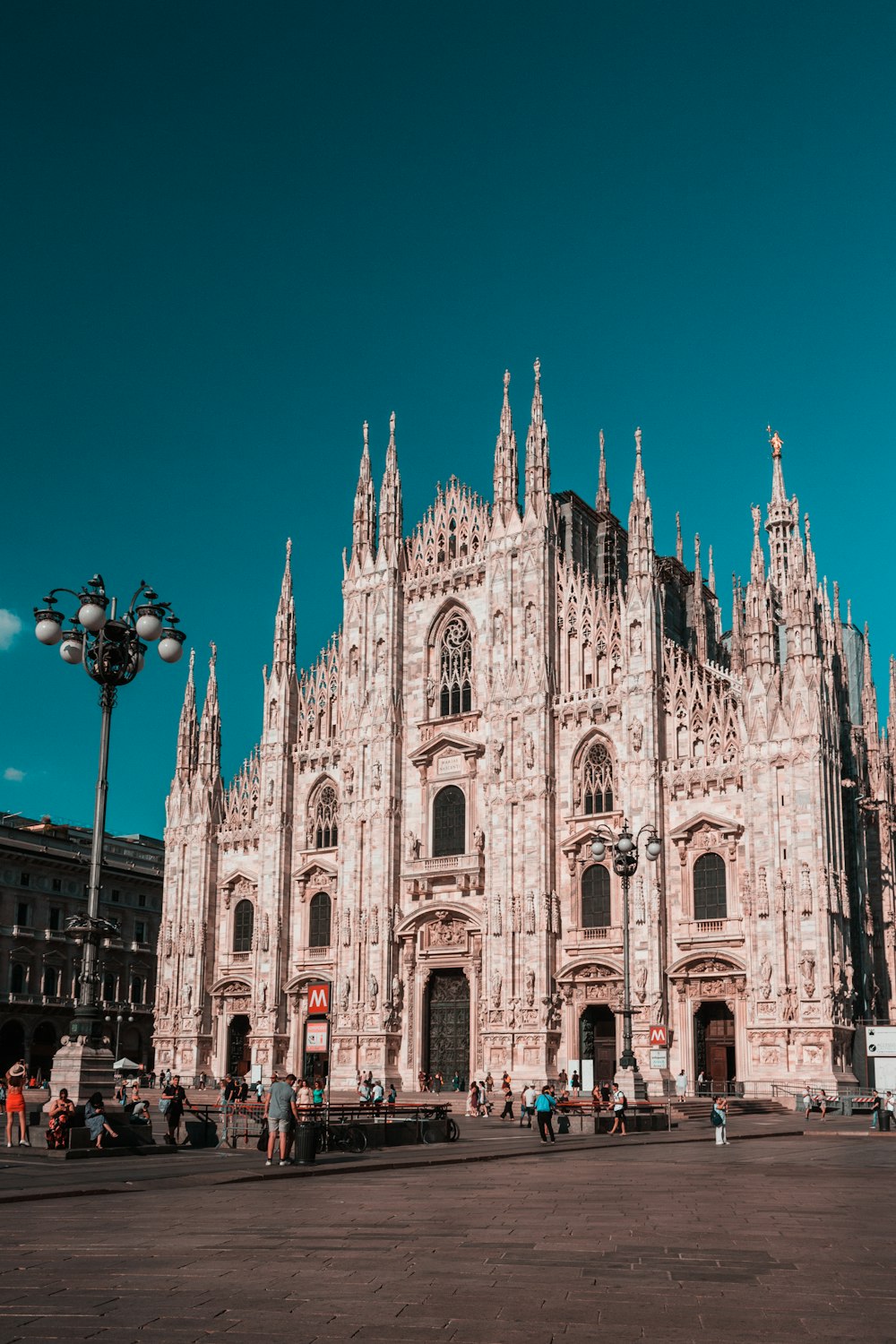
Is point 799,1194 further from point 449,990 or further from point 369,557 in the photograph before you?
point 369,557

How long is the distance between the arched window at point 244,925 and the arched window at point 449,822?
9.90 meters

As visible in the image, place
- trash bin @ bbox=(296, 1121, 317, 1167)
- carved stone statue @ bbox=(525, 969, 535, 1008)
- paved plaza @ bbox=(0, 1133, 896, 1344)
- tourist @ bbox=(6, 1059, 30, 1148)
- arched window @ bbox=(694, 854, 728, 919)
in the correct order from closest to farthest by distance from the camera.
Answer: paved plaza @ bbox=(0, 1133, 896, 1344) < trash bin @ bbox=(296, 1121, 317, 1167) < tourist @ bbox=(6, 1059, 30, 1148) < arched window @ bbox=(694, 854, 728, 919) < carved stone statue @ bbox=(525, 969, 535, 1008)

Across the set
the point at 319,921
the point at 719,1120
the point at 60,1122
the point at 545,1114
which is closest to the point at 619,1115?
the point at 719,1120

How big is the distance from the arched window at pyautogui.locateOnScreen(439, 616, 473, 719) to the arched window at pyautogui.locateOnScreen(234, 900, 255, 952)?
1243cm

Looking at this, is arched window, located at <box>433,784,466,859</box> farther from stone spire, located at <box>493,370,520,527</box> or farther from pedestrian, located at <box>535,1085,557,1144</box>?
pedestrian, located at <box>535,1085,557,1144</box>

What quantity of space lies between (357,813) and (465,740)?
540cm

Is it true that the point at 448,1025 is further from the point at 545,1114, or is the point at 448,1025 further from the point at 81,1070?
the point at 81,1070

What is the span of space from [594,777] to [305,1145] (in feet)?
90.8

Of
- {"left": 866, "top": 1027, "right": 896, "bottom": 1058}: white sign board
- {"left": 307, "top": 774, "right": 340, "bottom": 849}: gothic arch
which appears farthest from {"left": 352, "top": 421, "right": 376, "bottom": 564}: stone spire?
{"left": 866, "top": 1027, "right": 896, "bottom": 1058}: white sign board

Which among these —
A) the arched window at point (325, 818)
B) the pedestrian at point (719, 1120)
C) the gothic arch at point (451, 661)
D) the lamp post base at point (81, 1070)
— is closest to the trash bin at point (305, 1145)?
the lamp post base at point (81, 1070)

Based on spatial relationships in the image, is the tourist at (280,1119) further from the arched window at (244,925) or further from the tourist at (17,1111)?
the arched window at (244,925)

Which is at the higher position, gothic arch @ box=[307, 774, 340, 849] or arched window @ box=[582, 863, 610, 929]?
gothic arch @ box=[307, 774, 340, 849]

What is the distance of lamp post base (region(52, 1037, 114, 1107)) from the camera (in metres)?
20.1

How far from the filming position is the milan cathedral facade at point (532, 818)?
42031mm
